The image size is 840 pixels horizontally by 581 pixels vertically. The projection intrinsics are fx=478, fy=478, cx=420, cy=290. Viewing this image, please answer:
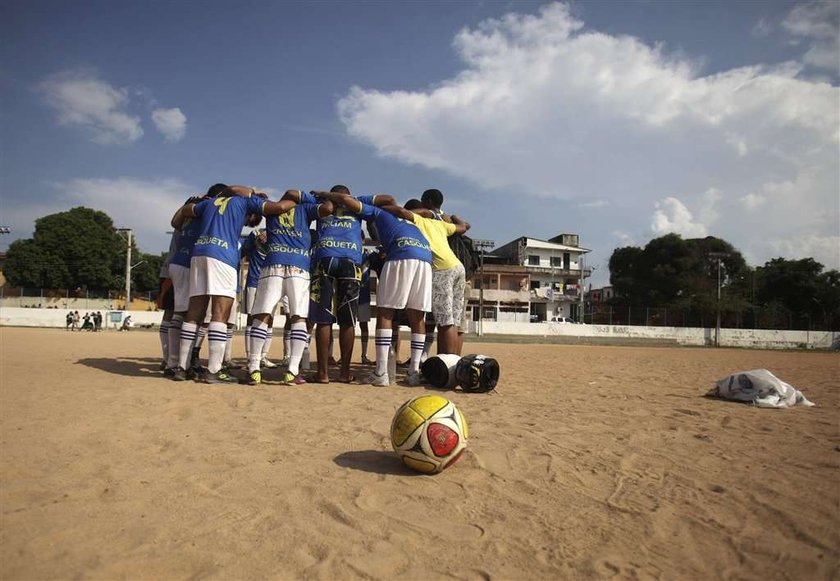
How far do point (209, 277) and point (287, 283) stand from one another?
91cm

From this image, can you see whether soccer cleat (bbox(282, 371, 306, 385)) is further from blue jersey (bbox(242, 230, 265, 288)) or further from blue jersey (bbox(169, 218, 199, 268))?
blue jersey (bbox(242, 230, 265, 288))

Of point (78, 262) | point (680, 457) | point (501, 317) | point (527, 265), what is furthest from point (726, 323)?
point (78, 262)

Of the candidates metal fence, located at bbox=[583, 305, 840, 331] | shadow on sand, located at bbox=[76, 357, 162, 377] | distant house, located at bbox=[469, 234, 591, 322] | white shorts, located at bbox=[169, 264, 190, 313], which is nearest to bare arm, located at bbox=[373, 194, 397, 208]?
white shorts, located at bbox=[169, 264, 190, 313]

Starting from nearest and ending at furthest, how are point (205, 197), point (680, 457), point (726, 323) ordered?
point (680, 457)
point (205, 197)
point (726, 323)

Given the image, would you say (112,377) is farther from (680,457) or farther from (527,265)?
(527,265)

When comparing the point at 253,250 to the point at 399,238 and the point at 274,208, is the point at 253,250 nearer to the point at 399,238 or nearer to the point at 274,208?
the point at 274,208

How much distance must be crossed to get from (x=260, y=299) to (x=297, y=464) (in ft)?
10.8

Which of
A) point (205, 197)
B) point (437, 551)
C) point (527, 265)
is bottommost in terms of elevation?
point (437, 551)

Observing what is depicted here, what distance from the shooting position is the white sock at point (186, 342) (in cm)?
595

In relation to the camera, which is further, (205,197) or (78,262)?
(78,262)

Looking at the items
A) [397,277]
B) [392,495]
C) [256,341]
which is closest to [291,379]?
[256,341]

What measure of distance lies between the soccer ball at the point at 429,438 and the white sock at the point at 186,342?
391 cm

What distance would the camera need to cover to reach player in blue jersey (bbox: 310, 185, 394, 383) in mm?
6117

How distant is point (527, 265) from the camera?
67.0 metres
